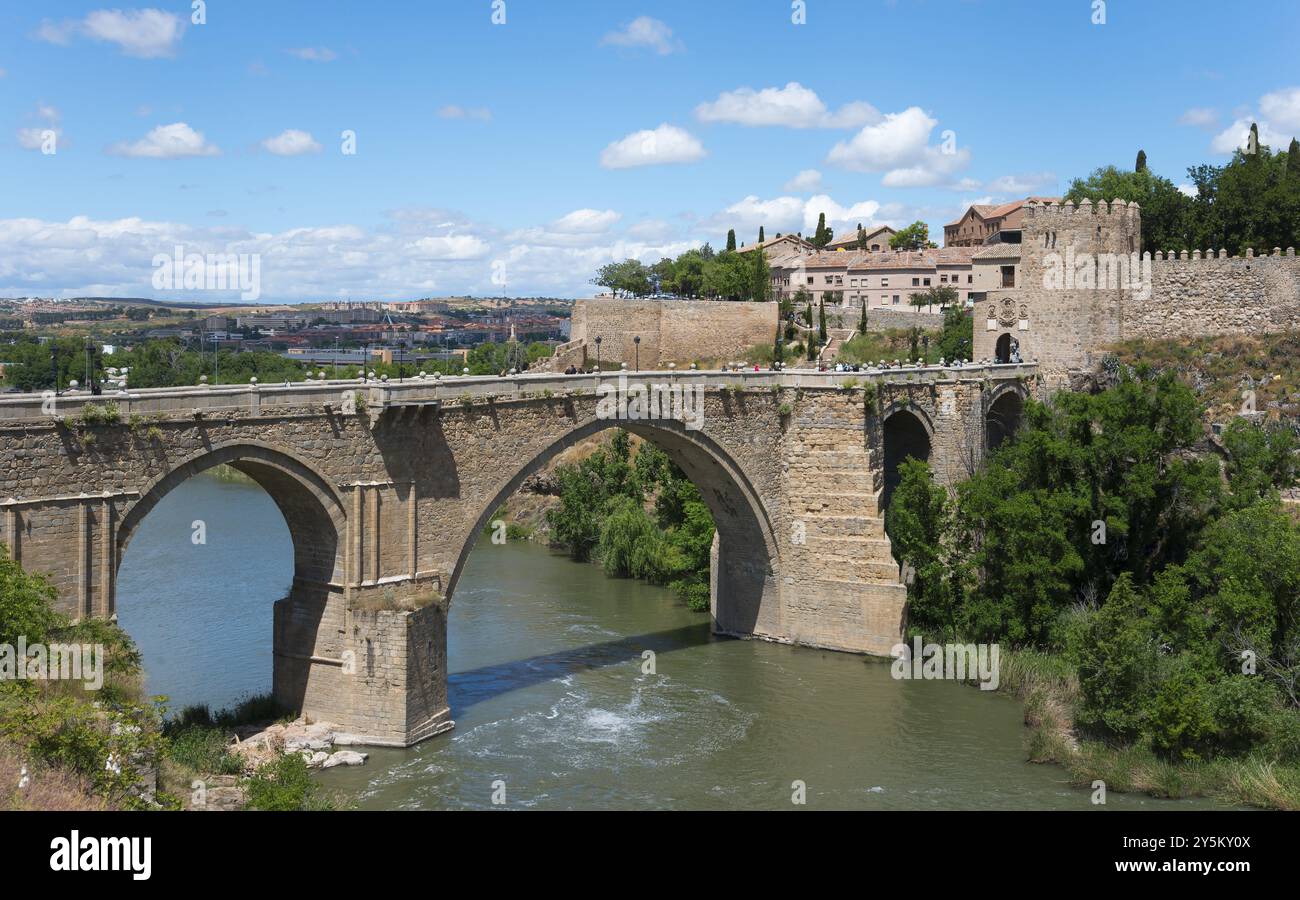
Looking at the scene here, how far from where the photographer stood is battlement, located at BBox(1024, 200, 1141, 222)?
4053 centimetres

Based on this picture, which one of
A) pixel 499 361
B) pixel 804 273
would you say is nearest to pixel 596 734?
pixel 499 361

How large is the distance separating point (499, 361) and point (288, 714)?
4861 cm

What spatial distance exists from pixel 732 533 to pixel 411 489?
1066cm

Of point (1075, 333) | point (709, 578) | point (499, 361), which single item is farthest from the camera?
point (499, 361)

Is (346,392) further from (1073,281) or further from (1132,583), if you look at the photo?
(1073,281)

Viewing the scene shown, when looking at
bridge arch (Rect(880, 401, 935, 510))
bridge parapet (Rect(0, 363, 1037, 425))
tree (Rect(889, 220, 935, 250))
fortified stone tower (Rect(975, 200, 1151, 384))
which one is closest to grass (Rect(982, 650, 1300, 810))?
bridge parapet (Rect(0, 363, 1037, 425))

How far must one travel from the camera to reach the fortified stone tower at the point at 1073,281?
40.8 m

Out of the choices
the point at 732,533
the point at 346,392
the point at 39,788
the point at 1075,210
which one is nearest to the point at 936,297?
the point at 1075,210

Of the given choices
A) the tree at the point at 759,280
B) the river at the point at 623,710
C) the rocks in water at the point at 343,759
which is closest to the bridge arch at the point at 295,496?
the rocks in water at the point at 343,759

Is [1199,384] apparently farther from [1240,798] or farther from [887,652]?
[1240,798]

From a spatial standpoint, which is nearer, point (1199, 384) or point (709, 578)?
point (709, 578)

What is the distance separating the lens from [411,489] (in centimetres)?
2295

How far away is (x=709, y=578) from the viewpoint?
33.7 meters

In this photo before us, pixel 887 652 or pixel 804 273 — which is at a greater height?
pixel 804 273
